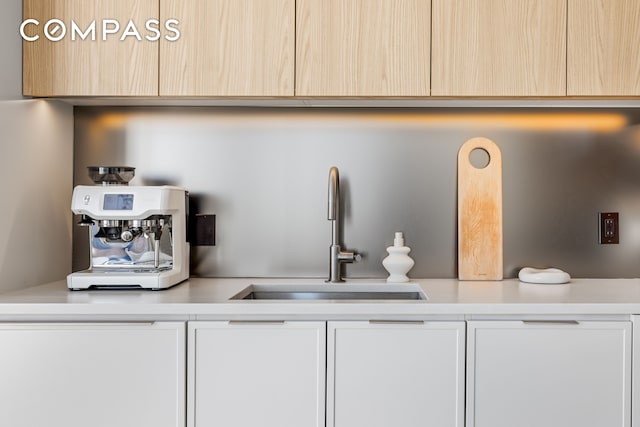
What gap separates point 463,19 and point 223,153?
1.07 m

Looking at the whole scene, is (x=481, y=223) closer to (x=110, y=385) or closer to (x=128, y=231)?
(x=128, y=231)

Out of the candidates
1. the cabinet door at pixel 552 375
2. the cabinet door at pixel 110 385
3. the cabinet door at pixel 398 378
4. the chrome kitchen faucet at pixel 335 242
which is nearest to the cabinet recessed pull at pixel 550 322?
the cabinet door at pixel 552 375

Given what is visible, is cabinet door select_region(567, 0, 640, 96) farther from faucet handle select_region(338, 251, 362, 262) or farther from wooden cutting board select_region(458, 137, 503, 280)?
faucet handle select_region(338, 251, 362, 262)

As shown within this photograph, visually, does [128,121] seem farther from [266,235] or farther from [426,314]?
[426,314]

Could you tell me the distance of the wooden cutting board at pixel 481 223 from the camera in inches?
85.3

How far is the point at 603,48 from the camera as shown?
6.26 feet

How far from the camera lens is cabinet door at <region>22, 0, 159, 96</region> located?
1.91 meters

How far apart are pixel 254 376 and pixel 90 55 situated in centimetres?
125

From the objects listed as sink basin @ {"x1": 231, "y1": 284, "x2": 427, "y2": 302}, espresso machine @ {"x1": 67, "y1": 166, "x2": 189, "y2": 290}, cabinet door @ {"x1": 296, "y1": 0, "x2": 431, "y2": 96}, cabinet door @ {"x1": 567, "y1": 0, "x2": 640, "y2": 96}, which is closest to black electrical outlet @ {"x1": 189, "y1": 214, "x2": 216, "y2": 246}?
espresso machine @ {"x1": 67, "y1": 166, "x2": 189, "y2": 290}

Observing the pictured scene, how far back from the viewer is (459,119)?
7.39ft

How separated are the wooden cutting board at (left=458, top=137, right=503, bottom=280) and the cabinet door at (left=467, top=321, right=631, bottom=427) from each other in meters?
0.56

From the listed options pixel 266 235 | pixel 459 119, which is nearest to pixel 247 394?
pixel 266 235

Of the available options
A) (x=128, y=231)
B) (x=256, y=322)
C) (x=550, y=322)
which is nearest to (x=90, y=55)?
(x=128, y=231)

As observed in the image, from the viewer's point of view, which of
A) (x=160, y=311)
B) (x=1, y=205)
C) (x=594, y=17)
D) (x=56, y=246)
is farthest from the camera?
A: (x=56, y=246)
